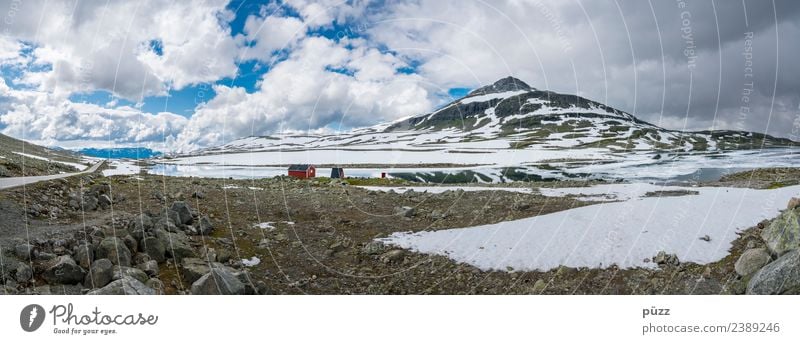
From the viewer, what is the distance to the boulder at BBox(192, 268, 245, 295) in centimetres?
622

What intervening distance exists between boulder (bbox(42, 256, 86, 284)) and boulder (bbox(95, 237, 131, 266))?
623 mm

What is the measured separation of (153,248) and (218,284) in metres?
2.19

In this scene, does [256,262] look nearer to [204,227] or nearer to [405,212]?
[204,227]

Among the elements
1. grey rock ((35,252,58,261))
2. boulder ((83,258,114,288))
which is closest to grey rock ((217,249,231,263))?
boulder ((83,258,114,288))

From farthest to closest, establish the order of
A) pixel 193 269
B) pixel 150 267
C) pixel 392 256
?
pixel 392 256 → pixel 193 269 → pixel 150 267

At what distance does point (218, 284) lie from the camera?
6.32 m

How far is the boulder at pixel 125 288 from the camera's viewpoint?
5359mm

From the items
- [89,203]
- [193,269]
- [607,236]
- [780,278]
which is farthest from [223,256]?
[780,278]

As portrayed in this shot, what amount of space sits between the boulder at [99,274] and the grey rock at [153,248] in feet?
4.07

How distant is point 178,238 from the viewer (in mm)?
8461

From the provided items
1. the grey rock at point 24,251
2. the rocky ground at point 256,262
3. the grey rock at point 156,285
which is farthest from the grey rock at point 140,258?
A: the grey rock at point 24,251
